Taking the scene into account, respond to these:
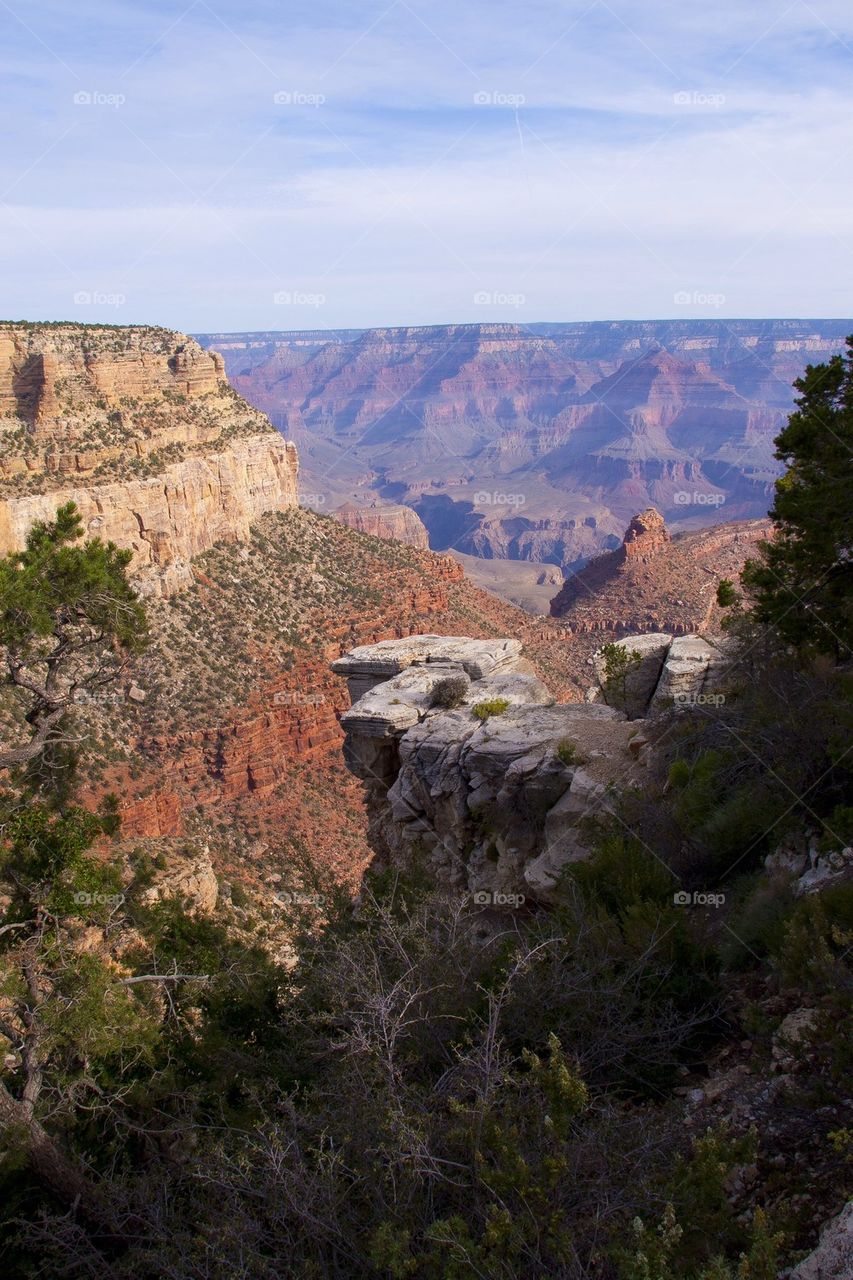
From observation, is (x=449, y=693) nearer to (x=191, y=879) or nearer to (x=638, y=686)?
(x=638, y=686)

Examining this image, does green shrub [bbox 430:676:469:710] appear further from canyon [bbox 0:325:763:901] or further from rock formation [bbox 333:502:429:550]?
rock formation [bbox 333:502:429:550]

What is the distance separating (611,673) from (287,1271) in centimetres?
1414

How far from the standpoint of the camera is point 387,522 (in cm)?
15225

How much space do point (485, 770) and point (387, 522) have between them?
13937cm

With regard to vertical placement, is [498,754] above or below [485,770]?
above

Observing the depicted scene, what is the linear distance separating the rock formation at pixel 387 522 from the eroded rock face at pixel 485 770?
125m

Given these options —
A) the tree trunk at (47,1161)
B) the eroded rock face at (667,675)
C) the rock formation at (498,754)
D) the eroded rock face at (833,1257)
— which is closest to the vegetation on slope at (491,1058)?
the tree trunk at (47,1161)

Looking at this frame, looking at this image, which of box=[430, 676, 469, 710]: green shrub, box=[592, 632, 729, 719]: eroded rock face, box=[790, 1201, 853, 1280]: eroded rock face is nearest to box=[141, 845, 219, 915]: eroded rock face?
box=[430, 676, 469, 710]: green shrub

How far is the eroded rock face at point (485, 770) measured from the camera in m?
13.2

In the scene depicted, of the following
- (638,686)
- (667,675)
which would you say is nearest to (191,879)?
(638,686)

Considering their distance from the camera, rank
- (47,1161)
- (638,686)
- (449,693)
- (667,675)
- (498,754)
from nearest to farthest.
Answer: (47,1161) < (498,754) < (667,675) < (638,686) < (449,693)

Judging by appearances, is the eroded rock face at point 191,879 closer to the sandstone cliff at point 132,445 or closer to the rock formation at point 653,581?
the sandstone cliff at point 132,445

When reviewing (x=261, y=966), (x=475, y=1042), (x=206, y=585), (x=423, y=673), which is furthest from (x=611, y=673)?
(x=206, y=585)

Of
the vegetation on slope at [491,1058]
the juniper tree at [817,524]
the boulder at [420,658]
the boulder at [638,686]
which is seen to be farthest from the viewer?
the boulder at [420,658]
